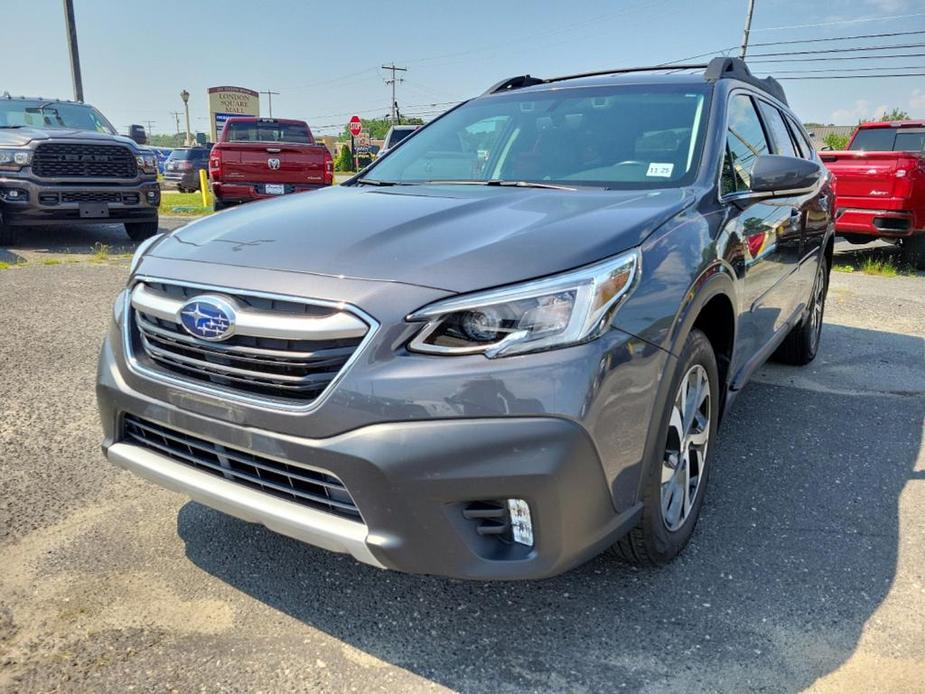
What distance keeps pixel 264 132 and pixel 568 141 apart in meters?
11.1

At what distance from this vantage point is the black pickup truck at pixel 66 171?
28.9 ft

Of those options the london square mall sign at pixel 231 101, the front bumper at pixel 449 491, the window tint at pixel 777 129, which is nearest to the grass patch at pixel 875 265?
the window tint at pixel 777 129

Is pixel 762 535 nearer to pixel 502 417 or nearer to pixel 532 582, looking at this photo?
pixel 532 582

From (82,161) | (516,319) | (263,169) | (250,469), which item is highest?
(82,161)

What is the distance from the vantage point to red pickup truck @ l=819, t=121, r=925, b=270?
902cm

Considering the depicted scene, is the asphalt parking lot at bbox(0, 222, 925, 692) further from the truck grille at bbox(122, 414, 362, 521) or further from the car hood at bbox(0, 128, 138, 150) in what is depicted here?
the car hood at bbox(0, 128, 138, 150)

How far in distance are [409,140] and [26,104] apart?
814 centimetres

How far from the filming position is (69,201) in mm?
9094

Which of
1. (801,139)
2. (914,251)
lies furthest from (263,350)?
(914,251)

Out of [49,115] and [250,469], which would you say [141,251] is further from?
[49,115]

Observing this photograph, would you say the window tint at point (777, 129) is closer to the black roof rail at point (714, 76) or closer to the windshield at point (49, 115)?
the black roof rail at point (714, 76)

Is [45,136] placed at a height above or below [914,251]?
above

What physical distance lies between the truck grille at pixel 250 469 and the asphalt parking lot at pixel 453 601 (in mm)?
489

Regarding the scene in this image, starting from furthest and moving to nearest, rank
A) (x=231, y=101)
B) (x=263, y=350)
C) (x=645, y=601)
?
(x=231, y=101)
(x=645, y=601)
(x=263, y=350)
